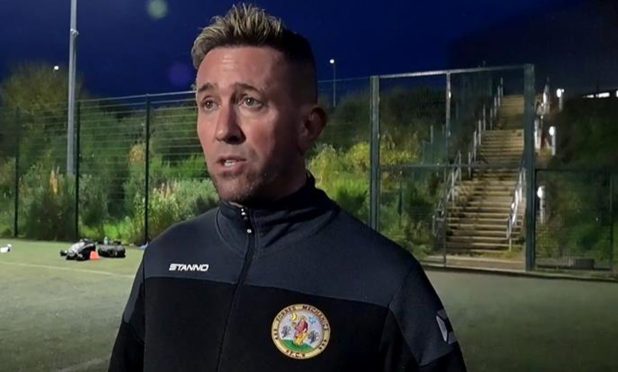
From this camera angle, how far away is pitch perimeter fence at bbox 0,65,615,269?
46.1ft

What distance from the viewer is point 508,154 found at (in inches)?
685

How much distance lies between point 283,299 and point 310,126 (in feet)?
1.11

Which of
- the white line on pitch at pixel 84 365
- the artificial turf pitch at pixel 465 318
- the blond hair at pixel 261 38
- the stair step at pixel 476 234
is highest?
the blond hair at pixel 261 38

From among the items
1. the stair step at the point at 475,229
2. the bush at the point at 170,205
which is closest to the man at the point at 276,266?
the stair step at the point at 475,229

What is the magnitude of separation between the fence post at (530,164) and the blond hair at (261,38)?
38.3 ft

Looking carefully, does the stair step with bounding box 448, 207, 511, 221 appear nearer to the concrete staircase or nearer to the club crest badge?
the concrete staircase

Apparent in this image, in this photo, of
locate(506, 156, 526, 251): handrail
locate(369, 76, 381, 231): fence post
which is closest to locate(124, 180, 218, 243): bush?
locate(369, 76, 381, 231): fence post

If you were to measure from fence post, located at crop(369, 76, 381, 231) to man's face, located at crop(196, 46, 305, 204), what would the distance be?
12.6 meters

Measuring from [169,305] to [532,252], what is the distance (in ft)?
39.3

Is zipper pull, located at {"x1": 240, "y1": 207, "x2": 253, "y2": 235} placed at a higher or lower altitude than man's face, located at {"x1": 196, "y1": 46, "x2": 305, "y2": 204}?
lower

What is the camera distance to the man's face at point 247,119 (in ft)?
4.53

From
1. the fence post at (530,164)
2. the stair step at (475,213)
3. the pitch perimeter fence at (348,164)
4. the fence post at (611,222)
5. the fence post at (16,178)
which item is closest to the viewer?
the fence post at (530,164)

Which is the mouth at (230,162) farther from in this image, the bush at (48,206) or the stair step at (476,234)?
the bush at (48,206)

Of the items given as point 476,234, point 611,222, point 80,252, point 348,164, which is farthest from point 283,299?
point 348,164
